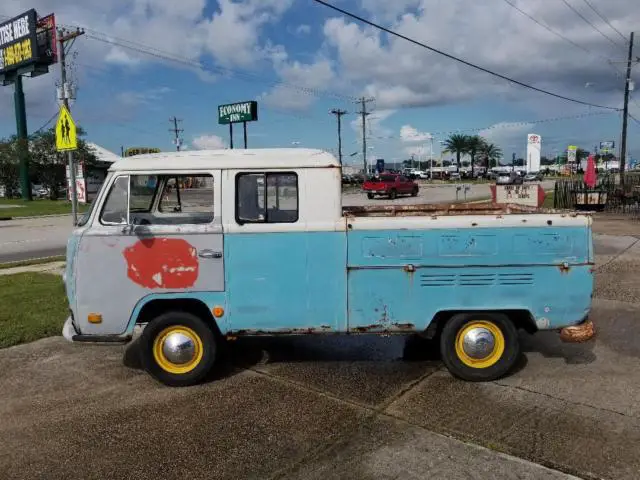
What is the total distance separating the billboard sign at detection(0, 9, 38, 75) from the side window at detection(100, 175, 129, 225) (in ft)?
151

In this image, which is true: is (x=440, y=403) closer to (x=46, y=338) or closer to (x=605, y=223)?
(x=46, y=338)

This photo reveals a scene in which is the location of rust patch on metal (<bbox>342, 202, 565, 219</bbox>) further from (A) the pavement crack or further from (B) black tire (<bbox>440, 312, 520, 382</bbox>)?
(A) the pavement crack

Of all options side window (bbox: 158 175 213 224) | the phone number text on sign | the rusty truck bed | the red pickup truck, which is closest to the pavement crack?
the rusty truck bed

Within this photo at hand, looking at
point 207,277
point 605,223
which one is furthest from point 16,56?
point 207,277

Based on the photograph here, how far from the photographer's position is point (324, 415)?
4.36m

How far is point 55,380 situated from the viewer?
17.3 ft

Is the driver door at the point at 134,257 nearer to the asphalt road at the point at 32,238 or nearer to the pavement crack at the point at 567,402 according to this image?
the pavement crack at the point at 567,402

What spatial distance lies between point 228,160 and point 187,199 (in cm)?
89

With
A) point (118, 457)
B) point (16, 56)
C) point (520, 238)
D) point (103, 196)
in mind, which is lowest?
point (118, 457)

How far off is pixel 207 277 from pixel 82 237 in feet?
3.75

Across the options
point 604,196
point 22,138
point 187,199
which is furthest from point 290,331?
point 22,138

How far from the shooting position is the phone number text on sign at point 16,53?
1733 inches

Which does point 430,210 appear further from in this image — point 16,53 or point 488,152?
point 488,152

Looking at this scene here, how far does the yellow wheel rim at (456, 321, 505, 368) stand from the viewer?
4.93 m
